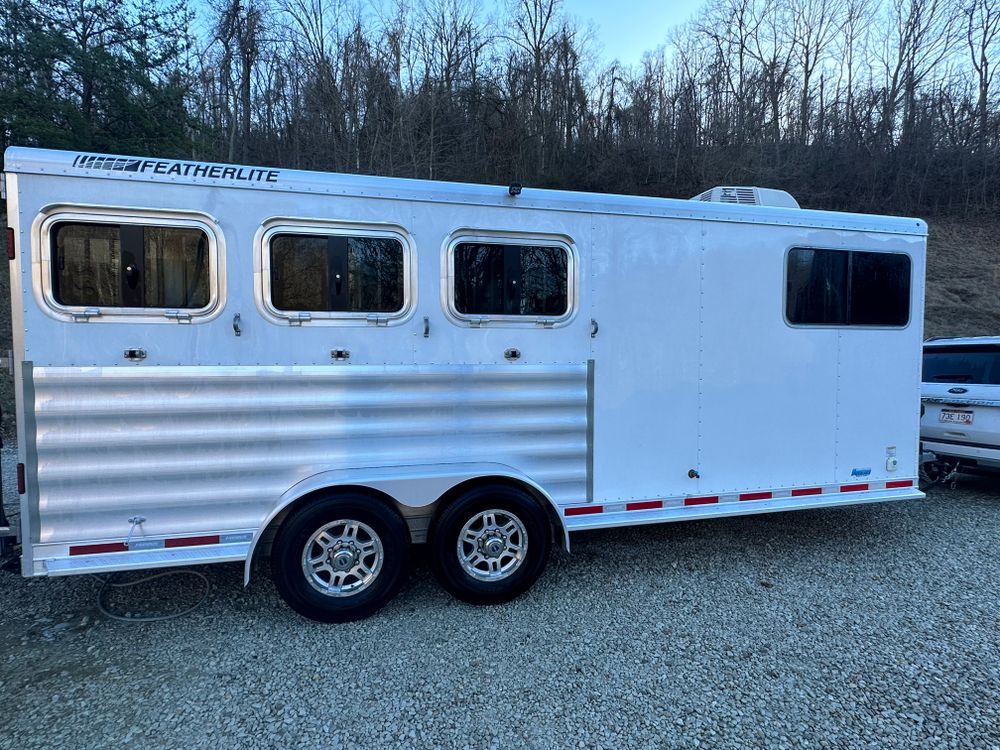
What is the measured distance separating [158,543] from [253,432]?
790 millimetres

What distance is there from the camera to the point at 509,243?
12.1ft

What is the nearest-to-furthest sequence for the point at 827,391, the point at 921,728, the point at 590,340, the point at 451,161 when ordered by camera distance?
the point at 921,728 → the point at 590,340 → the point at 827,391 → the point at 451,161

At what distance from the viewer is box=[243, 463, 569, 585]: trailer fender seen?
132 inches

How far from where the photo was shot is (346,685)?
2.97 meters

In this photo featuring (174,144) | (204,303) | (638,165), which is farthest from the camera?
(638,165)

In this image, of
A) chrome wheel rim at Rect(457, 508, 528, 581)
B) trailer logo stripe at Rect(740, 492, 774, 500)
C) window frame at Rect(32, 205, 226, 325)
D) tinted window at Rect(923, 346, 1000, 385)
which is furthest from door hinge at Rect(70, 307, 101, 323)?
tinted window at Rect(923, 346, 1000, 385)

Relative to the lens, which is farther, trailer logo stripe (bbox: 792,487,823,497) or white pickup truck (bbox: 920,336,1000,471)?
white pickup truck (bbox: 920,336,1000,471)

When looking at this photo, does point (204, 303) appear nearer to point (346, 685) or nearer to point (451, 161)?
point (346, 685)

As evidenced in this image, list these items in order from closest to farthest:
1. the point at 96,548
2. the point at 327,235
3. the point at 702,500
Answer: the point at 96,548
the point at 327,235
the point at 702,500

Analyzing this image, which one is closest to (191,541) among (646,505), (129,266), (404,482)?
(404,482)

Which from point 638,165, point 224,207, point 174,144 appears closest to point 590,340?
point 224,207

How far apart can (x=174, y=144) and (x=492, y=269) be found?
12583 millimetres

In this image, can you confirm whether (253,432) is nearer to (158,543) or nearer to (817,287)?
(158,543)

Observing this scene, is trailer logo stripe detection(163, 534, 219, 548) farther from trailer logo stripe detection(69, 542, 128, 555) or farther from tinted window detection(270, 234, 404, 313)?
tinted window detection(270, 234, 404, 313)
